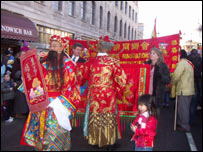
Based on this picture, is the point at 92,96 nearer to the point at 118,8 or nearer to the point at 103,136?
the point at 103,136

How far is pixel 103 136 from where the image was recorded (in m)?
3.75

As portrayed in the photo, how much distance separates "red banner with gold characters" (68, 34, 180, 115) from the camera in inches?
173

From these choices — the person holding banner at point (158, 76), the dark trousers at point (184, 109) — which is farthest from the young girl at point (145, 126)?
the dark trousers at point (184, 109)

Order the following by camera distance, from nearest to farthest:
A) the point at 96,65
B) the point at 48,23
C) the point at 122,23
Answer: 1. the point at 96,65
2. the point at 48,23
3. the point at 122,23

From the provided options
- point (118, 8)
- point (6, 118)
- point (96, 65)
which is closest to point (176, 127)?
point (96, 65)

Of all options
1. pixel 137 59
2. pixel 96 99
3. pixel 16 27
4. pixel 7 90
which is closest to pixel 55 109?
pixel 96 99

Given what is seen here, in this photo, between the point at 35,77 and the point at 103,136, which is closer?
the point at 35,77

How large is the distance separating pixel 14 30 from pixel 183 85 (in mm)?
7762

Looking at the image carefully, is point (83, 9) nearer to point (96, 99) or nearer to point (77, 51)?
point (77, 51)

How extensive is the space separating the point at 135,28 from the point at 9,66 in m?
39.0

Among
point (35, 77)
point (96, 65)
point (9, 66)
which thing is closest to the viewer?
point (35, 77)

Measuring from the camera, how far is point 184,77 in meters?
5.23

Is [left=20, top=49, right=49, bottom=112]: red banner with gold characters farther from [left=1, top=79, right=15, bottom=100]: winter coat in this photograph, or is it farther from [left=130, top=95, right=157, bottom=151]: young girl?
[left=1, top=79, right=15, bottom=100]: winter coat

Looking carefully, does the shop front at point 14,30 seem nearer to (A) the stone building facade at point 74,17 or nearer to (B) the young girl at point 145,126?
(A) the stone building facade at point 74,17
